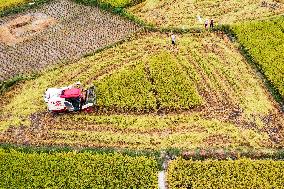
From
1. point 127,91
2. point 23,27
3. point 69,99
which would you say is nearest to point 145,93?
point 127,91

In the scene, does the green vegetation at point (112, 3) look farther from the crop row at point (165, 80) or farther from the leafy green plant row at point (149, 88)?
the leafy green plant row at point (149, 88)

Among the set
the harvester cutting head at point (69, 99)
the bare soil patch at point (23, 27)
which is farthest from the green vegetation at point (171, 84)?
the bare soil patch at point (23, 27)

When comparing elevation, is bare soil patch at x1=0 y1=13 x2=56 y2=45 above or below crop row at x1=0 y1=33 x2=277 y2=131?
above

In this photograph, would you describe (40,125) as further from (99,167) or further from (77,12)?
(77,12)

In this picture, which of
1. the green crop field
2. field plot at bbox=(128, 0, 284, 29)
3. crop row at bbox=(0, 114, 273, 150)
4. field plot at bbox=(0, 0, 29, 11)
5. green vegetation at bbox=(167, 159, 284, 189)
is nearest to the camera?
green vegetation at bbox=(167, 159, 284, 189)

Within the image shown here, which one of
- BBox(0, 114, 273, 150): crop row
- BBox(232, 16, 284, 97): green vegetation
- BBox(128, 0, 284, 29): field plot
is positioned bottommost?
BBox(0, 114, 273, 150): crop row

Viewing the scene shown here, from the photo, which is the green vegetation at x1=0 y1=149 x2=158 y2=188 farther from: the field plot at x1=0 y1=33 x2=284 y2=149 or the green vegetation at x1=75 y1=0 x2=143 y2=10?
the green vegetation at x1=75 y1=0 x2=143 y2=10

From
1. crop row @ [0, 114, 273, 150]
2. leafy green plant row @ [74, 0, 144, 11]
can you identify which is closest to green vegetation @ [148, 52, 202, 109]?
crop row @ [0, 114, 273, 150]
